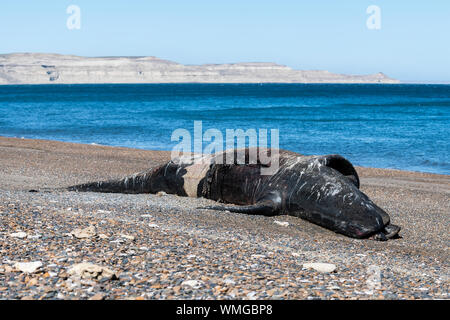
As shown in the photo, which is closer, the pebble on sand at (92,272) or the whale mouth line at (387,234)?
the pebble on sand at (92,272)

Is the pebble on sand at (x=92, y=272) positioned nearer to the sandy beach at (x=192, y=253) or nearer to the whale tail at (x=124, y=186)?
the sandy beach at (x=192, y=253)

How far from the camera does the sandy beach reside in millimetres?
4492

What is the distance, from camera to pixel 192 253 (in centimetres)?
561

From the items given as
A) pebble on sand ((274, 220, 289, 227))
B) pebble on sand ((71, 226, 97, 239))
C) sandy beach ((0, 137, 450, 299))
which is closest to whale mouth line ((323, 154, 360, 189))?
sandy beach ((0, 137, 450, 299))

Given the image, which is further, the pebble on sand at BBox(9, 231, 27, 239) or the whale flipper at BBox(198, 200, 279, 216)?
the whale flipper at BBox(198, 200, 279, 216)

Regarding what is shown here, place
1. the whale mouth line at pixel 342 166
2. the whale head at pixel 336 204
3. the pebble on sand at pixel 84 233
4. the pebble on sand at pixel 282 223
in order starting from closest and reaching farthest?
the pebble on sand at pixel 84 233, the whale head at pixel 336 204, the pebble on sand at pixel 282 223, the whale mouth line at pixel 342 166

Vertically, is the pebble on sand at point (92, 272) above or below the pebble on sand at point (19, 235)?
below

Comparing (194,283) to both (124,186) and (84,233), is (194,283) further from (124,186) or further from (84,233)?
(124,186)

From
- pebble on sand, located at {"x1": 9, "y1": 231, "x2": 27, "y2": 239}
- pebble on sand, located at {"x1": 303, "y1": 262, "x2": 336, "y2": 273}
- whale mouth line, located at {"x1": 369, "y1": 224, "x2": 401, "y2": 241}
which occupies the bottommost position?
whale mouth line, located at {"x1": 369, "y1": 224, "x2": 401, "y2": 241}

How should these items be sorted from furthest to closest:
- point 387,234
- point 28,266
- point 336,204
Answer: point 336,204
point 387,234
point 28,266

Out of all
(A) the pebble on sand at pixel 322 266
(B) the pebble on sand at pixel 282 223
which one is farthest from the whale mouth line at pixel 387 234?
(A) the pebble on sand at pixel 322 266

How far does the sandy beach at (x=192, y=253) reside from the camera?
4492 mm

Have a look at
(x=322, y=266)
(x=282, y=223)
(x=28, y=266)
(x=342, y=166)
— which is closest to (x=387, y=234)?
(x=282, y=223)

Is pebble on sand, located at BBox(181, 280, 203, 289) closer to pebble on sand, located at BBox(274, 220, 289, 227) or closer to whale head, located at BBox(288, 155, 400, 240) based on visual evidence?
pebble on sand, located at BBox(274, 220, 289, 227)
